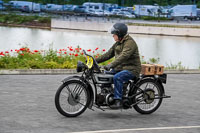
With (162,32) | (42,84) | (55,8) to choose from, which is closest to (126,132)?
(42,84)

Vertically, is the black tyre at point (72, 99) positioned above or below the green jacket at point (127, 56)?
below

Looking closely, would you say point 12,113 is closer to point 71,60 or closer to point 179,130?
point 179,130

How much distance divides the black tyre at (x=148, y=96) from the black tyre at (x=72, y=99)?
39.6 inches

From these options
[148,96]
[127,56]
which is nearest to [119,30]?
[127,56]

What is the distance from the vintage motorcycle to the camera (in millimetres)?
7773

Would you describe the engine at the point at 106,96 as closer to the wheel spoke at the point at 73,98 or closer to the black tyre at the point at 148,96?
the wheel spoke at the point at 73,98

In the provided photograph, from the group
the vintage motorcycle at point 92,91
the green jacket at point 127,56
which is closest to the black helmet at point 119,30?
the green jacket at point 127,56

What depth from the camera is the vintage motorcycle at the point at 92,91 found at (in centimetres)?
777

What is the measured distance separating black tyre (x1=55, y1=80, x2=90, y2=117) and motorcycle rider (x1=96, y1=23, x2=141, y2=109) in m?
0.52

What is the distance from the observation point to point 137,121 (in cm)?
797

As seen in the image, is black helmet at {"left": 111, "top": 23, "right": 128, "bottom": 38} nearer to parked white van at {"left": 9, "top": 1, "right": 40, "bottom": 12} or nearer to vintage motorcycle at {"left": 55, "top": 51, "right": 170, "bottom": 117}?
vintage motorcycle at {"left": 55, "top": 51, "right": 170, "bottom": 117}

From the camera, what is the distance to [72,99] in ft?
25.8

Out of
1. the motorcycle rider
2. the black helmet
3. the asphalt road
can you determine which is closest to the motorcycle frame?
the motorcycle rider

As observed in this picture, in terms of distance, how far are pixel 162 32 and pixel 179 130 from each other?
189ft
